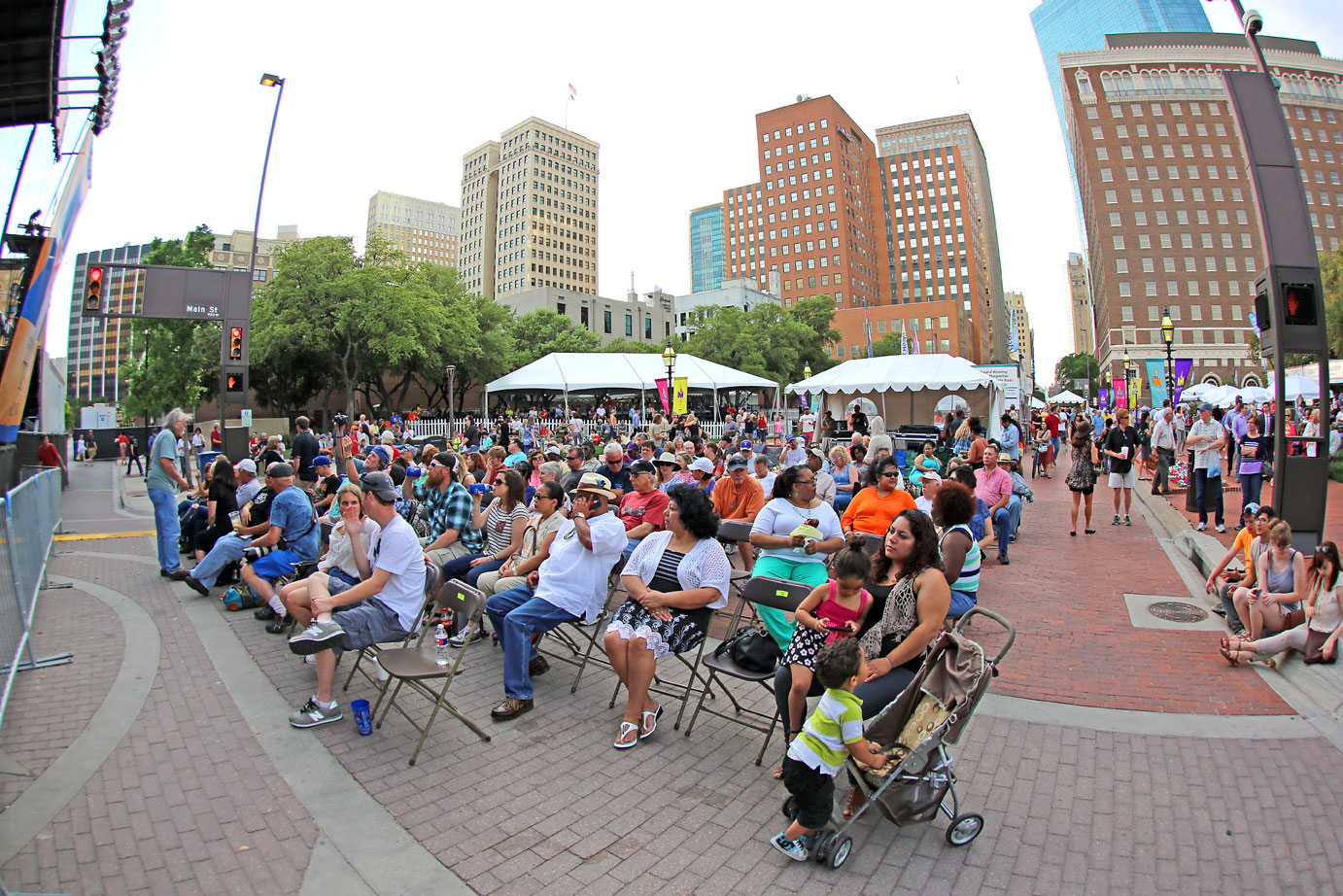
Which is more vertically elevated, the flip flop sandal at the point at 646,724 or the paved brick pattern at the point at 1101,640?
the paved brick pattern at the point at 1101,640

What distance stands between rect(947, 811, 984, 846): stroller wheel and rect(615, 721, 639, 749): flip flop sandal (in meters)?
1.80

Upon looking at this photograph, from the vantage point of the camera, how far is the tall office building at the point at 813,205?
385 feet

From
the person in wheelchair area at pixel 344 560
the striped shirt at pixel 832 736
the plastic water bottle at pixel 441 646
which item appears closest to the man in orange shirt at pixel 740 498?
the plastic water bottle at pixel 441 646

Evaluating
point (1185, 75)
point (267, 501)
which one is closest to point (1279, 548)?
point (267, 501)

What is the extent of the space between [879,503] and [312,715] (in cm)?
500

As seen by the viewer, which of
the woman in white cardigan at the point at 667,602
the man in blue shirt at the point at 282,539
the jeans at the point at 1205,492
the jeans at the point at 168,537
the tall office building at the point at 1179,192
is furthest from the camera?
the tall office building at the point at 1179,192

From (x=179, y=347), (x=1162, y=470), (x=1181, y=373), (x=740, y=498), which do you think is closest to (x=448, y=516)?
(x=740, y=498)

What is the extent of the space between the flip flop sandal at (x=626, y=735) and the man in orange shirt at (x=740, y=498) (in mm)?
3307

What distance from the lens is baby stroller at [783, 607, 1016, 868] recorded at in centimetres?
290

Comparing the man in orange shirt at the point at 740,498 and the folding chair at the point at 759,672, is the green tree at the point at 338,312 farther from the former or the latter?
the folding chair at the point at 759,672

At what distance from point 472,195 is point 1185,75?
12857 cm

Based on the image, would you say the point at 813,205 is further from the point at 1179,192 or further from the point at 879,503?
the point at 879,503

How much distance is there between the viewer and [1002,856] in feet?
9.66

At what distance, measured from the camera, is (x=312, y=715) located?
4.28 metres
